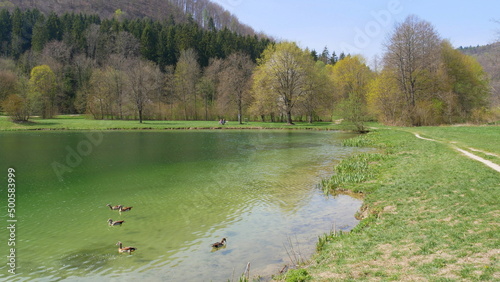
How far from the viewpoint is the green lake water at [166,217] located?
27.2ft

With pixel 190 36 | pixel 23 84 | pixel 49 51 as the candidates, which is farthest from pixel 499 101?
pixel 49 51

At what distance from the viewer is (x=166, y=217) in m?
12.2

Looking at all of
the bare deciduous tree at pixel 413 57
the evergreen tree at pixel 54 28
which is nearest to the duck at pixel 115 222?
the bare deciduous tree at pixel 413 57

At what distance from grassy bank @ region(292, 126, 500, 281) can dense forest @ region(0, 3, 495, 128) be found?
3557 centimetres

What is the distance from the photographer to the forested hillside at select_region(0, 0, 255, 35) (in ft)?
488

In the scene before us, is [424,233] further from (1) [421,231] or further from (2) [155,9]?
(2) [155,9]

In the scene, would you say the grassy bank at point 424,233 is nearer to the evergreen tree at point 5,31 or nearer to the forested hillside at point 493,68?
the forested hillside at point 493,68

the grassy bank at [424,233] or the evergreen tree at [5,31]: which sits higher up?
the evergreen tree at [5,31]

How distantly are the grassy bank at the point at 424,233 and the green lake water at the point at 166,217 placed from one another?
4.01 feet

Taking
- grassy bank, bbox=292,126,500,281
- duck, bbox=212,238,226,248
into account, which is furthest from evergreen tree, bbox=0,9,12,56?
grassy bank, bbox=292,126,500,281

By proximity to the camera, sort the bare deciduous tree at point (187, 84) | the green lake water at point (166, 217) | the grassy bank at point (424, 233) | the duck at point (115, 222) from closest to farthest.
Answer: the grassy bank at point (424, 233), the green lake water at point (166, 217), the duck at point (115, 222), the bare deciduous tree at point (187, 84)

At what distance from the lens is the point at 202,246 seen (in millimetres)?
9477

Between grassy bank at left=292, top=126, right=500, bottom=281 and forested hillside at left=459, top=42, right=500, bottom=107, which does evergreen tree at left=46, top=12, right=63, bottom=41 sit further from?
grassy bank at left=292, top=126, right=500, bottom=281

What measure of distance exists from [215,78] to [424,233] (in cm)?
8473
